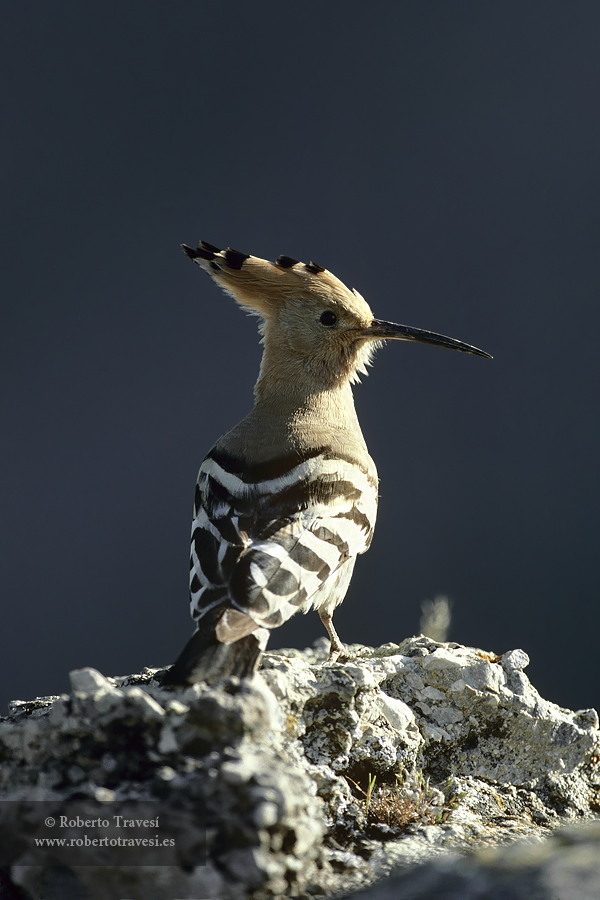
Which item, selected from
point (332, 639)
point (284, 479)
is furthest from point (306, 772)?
point (332, 639)

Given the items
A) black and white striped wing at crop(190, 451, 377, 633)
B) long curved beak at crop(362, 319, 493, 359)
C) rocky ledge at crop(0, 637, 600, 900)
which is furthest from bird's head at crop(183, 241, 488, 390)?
rocky ledge at crop(0, 637, 600, 900)

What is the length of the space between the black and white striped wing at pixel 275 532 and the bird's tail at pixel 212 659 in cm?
4

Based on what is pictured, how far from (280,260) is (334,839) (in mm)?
1000

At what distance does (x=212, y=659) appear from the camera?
684 millimetres

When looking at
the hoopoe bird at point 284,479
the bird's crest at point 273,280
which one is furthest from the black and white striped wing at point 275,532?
the bird's crest at point 273,280

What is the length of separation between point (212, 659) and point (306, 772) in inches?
6.3

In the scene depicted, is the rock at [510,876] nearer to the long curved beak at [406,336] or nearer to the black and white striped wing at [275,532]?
the black and white striped wing at [275,532]

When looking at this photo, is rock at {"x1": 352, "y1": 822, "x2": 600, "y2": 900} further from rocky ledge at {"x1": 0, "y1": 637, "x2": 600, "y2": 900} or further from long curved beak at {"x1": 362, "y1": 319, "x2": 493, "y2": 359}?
long curved beak at {"x1": 362, "y1": 319, "x2": 493, "y2": 359}

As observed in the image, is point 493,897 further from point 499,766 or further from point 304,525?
point 304,525

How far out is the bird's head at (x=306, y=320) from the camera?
1.28 m

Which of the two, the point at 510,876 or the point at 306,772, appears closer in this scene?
the point at 510,876

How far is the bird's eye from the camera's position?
128 centimetres

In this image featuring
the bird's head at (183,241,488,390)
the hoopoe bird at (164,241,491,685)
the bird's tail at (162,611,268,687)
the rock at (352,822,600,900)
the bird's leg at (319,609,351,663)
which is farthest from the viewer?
the bird's head at (183,241,488,390)

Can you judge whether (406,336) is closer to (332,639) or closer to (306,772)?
(332,639)
